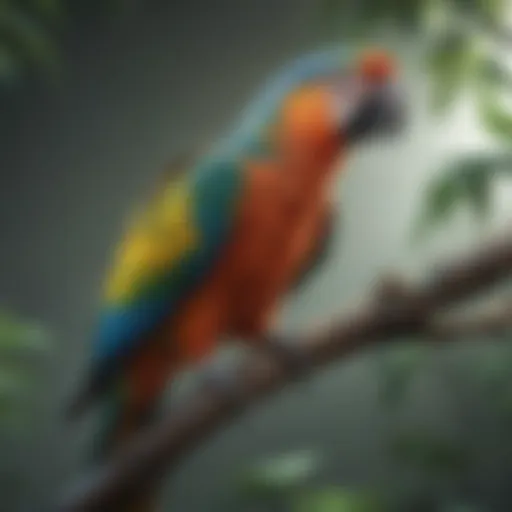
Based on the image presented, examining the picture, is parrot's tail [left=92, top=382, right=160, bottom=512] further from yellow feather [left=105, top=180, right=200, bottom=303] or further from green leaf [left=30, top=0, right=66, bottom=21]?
green leaf [left=30, top=0, right=66, bottom=21]

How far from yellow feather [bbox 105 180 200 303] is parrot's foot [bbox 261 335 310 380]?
12 cm

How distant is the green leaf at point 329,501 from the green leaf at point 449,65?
35cm

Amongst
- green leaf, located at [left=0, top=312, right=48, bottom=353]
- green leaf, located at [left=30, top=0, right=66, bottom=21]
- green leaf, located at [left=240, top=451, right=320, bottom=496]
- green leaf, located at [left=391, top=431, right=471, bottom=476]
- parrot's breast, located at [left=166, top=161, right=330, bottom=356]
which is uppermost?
green leaf, located at [left=30, top=0, right=66, bottom=21]

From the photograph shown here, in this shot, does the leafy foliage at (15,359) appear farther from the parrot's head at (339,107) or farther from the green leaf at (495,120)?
the green leaf at (495,120)

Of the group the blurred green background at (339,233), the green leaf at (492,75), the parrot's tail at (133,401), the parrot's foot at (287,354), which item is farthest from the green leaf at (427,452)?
the green leaf at (492,75)

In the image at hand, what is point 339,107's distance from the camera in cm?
117

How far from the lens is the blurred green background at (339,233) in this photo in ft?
4.01

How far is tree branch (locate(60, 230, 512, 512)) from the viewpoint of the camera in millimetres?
1194

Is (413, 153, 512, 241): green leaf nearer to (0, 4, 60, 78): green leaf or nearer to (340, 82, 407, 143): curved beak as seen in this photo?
(340, 82, 407, 143): curved beak

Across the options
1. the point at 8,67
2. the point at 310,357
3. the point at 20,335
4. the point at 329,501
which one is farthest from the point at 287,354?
the point at 8,67

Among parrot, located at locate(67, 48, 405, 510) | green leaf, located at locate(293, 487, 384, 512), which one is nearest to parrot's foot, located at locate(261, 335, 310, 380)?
parrot, located at locate(67, 48, 405, 510)

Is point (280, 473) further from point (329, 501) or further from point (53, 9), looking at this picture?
point (53, 9)

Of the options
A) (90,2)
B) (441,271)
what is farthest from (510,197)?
(90,2)

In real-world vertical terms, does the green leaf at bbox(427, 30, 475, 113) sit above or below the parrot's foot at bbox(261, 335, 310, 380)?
above
